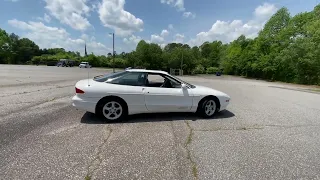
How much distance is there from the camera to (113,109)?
5051mm

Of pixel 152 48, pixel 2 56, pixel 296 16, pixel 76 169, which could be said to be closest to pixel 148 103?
pixel 76 169

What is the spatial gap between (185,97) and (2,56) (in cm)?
8434

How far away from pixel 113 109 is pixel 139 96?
0.73 m

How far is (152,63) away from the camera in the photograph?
51.1m

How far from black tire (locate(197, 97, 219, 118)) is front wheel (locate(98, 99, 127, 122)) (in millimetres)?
2205

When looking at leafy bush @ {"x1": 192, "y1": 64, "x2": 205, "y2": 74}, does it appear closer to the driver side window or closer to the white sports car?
the white sports car

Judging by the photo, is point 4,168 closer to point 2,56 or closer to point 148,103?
point 148,103

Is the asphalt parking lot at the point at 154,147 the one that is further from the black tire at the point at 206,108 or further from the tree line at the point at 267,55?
the tree line at the point at 267,55

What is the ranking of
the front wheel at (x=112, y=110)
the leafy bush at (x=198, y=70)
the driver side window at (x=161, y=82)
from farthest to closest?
the leafy bush at (x=198, y=70) → the driver side window at (x=161, y=82) → the front wheel at (x=112, y=110)

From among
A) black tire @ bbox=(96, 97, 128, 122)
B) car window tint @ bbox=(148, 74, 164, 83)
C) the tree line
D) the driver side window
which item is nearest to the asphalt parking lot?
black tire @ bbox=(96, 97, 128, 122)

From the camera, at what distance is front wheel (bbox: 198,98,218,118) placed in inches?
226

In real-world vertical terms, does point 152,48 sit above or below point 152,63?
above

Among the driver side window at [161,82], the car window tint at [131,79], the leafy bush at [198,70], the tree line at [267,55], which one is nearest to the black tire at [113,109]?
the car window tint at [131,79]

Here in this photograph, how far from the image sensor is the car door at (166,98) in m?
5.23
